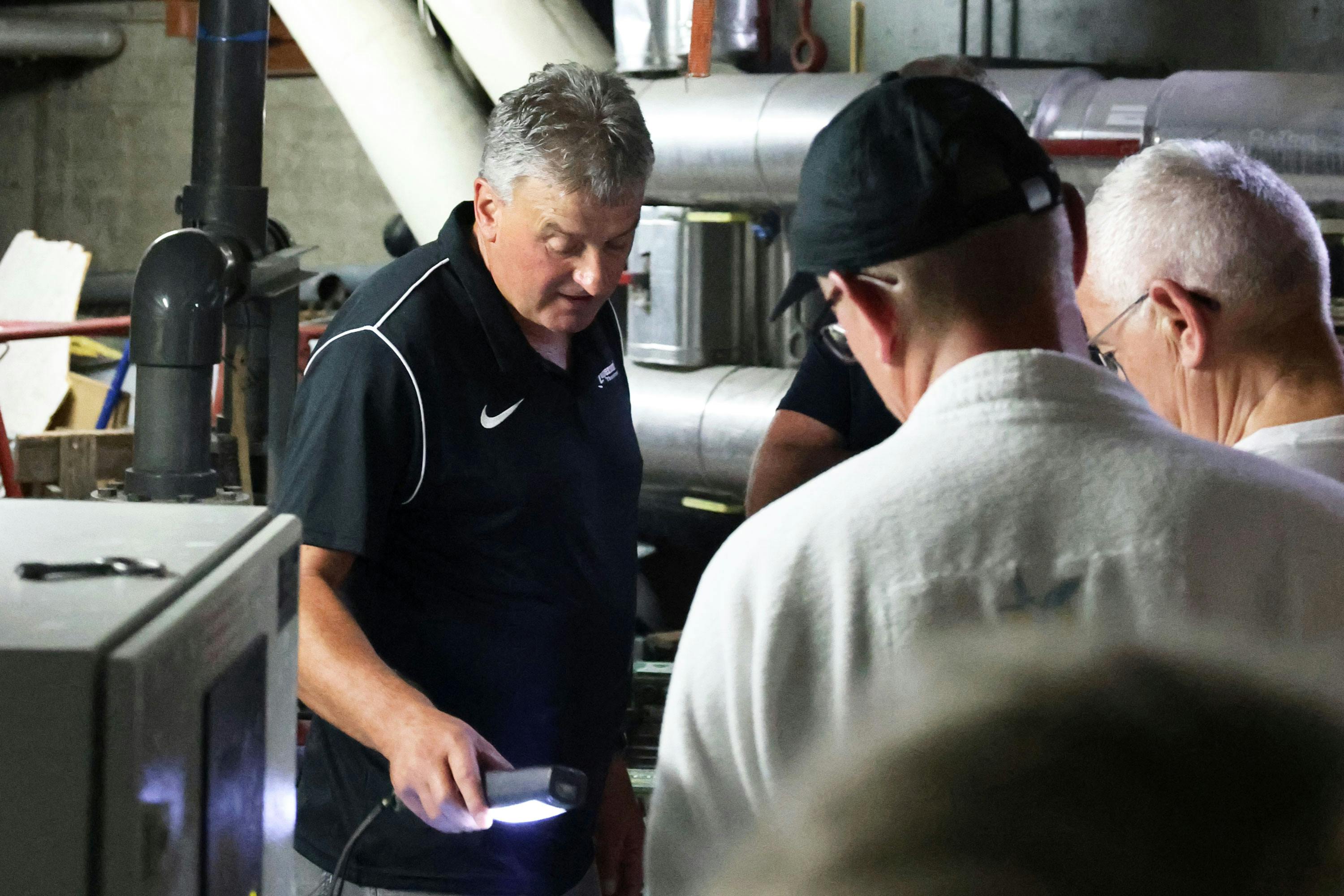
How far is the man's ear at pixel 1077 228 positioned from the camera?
923 mm

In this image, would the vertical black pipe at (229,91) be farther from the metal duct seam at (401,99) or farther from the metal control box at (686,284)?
the metal control box at (686,284)

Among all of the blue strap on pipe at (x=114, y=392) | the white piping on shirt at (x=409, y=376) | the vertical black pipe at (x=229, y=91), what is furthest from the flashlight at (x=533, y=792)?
the blue strap on pipe at (x=114, y=392)

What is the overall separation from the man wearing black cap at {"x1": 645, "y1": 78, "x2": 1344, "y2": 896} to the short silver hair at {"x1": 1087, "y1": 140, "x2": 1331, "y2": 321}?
0.36 meters

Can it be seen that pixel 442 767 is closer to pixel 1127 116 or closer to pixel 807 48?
pixel 1127 116

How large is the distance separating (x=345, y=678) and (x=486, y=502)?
0.25 meters

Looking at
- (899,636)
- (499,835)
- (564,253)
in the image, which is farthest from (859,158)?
(499,835)

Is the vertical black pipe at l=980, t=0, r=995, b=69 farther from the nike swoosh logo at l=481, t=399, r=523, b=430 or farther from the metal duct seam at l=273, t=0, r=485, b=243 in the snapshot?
the nike swoosh logo at l=481, t=399, r=523, b=430

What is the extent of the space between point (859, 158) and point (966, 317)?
0.11 meters

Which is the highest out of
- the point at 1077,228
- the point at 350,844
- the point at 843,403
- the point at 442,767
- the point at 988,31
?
the point at 988,31

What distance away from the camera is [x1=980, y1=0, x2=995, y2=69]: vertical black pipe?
3.78m

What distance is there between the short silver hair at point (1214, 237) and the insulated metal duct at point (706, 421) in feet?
7.06

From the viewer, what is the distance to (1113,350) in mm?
1241

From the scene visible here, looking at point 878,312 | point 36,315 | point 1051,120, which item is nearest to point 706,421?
point 1051,120

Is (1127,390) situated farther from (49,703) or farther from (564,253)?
(564,253)
